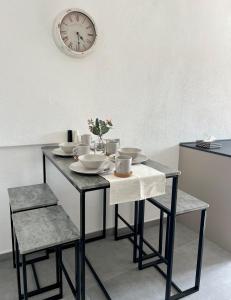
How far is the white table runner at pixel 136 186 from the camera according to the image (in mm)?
1364

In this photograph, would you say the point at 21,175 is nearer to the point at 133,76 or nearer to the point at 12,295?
the point at 12,295

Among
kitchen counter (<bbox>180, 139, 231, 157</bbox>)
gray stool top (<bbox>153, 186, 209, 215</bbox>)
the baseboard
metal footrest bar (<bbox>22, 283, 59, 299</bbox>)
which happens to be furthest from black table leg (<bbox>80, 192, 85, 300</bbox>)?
kitchen counter (<bbox>180, 139, 231, 157</bbox>)

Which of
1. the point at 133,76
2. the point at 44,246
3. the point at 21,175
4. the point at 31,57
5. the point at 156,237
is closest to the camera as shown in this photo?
the point at 44,246

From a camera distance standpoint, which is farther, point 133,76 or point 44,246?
point 133,76

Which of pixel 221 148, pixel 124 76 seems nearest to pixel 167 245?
pixel 221 148

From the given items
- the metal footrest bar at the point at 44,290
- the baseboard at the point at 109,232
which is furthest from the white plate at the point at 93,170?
the baseboard at the point at 109,232

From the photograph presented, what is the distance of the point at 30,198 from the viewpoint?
187 cm

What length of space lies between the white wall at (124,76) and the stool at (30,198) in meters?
0.15

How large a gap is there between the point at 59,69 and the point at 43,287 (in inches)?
64.0

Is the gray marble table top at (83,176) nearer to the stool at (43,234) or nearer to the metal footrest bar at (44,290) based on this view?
the stool at (43,234)

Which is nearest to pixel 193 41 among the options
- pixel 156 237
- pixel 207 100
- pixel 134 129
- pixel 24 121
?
pixel 207 100

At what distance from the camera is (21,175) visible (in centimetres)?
211

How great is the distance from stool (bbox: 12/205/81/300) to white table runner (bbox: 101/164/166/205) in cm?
34

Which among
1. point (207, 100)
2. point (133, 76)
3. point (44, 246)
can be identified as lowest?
point (44, 246)
